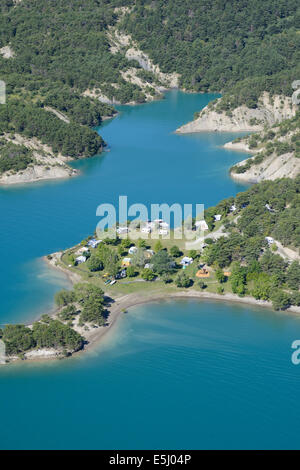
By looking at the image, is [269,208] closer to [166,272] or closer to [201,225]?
[201,225]

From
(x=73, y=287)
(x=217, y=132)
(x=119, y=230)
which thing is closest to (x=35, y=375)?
(x=73, y=287)

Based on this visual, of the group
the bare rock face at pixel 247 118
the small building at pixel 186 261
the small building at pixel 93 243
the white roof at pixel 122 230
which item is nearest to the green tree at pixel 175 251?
the small building at pixel 186 261

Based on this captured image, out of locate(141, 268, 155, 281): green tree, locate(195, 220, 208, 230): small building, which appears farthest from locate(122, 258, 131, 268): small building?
locate(195, 220, 208, 230): small building

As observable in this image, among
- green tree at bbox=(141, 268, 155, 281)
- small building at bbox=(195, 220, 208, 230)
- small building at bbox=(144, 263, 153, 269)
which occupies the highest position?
small building at bbox=(195, 220, 208, 230)

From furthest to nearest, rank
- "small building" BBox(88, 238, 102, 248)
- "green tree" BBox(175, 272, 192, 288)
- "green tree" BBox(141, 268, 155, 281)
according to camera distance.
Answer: "small building" BBox(88, 238, 102, 248) → "green tree" BBox(141, 268, 155, 281) → "green tree" BBox(175, 272, 192, 288)

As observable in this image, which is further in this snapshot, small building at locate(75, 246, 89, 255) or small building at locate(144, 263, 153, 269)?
small building at locate(75, 246, 89, 255)

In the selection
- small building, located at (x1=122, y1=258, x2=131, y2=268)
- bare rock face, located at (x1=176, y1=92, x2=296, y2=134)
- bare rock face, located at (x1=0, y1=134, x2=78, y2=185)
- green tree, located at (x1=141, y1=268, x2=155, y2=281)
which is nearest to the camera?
green tree, located at (x1=141, y1=268, x2=155, y2=281)

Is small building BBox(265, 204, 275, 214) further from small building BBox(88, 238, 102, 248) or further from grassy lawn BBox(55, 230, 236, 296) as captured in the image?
small building BBox(88, 238, 102, 248)

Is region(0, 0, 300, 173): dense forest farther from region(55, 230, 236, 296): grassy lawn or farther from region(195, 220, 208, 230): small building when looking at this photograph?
region(55, 230, 236, 296): grassy lawn

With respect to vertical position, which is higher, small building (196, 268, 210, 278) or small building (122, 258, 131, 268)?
small building (122, 258, 131, 268)
